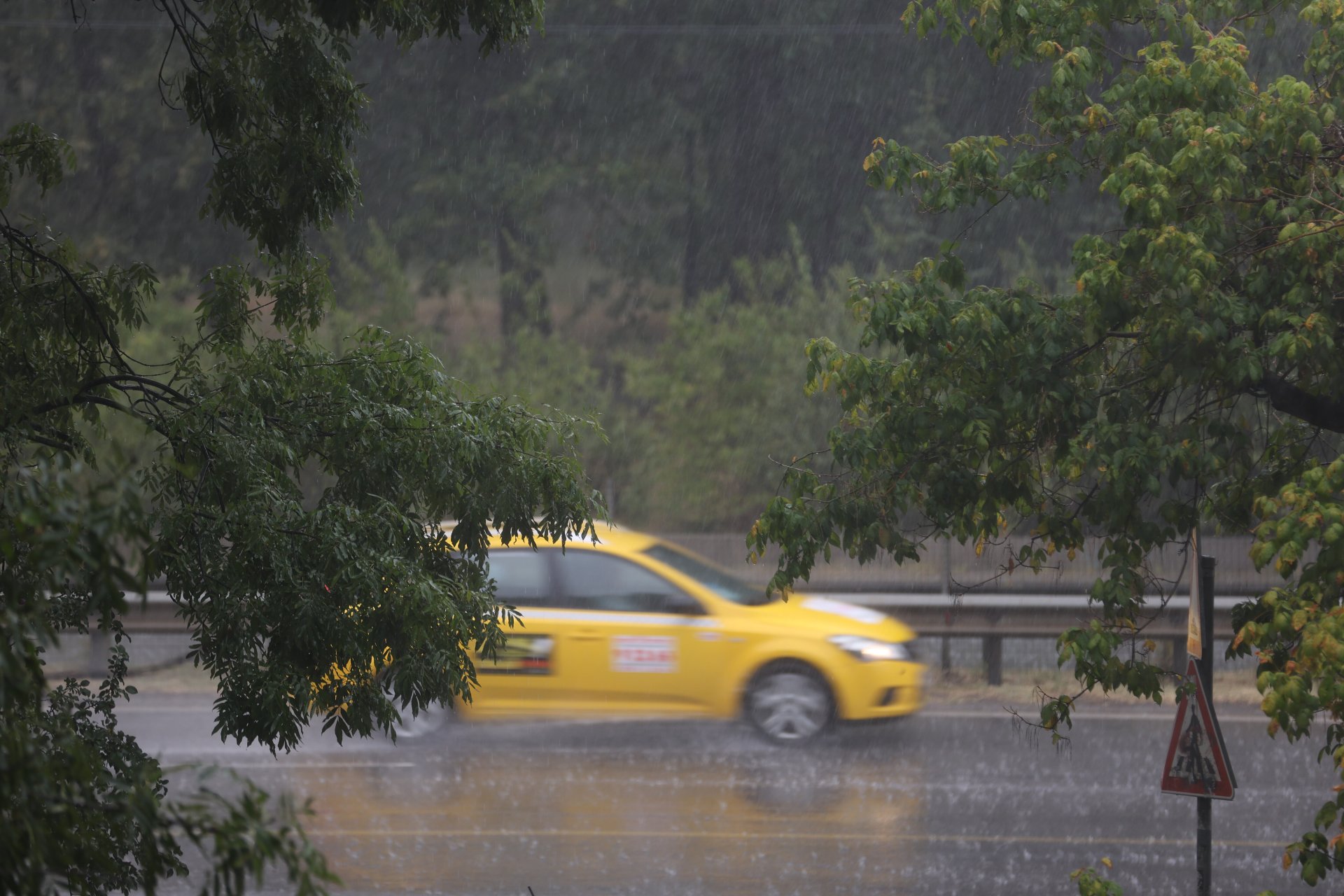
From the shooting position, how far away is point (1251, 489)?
22.4 ft

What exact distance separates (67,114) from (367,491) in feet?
105

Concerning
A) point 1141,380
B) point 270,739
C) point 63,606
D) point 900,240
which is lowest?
point 270,739

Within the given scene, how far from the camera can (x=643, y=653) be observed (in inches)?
430

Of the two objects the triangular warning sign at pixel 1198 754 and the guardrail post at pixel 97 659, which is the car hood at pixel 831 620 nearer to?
the triangular warning sign at pixel 1198 754

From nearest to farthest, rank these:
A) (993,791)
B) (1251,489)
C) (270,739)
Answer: (270,739)
(1251,489)
(993,791)

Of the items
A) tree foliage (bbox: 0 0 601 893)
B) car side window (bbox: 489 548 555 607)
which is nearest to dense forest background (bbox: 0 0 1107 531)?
car side window (bbox: 489 548 555 607)

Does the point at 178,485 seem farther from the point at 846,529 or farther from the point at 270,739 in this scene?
the point at 846,529

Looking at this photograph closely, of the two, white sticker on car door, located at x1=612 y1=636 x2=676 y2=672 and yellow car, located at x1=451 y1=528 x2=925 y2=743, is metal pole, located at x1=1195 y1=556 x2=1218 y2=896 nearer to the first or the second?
yellow car, located at x1=451 y1=528 x2=925 y2=743

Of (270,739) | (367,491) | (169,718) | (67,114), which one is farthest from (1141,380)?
(67,114)

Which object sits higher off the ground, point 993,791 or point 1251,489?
point 1251,489

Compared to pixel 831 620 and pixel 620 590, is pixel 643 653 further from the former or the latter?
pixel 831 620

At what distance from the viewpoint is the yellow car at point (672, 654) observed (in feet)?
35.9

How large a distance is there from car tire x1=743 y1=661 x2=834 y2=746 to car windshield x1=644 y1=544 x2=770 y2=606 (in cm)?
63

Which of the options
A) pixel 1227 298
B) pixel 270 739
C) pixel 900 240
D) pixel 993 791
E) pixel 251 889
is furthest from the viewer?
pixel 900 240
